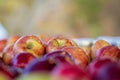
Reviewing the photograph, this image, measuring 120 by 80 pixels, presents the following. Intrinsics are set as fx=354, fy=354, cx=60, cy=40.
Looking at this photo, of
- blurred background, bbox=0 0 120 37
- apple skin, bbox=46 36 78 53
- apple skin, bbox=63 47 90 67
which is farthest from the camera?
blurred background, bbox=0 0 120 37

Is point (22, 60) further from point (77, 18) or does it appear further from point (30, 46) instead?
point (77, 18)

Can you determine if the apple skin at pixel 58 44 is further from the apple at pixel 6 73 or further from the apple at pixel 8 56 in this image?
the apple at pixel 6 73

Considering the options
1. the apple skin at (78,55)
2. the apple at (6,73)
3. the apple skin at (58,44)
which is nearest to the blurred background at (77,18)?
the apple skin at (58,44)

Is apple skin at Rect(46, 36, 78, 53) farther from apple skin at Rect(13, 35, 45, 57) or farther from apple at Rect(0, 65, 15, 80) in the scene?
apple at Rect(0, 65, 15, 80)

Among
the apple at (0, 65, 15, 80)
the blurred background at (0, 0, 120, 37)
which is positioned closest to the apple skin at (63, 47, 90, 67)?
the apple at (0, 65, 15, 80)

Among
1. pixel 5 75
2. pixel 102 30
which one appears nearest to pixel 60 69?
pixel 5 75

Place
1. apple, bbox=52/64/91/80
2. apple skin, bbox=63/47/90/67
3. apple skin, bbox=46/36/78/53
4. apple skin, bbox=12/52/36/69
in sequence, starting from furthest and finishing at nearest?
1. apple skin, bbox=46/36/78/53
2. apple skin, bbox=63/47/90/67
3. apple skin, bbox=12/52/36/69
4. apple, bbox=52/64/91/80

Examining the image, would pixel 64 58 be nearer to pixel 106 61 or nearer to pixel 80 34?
Result: pixel 106 61
